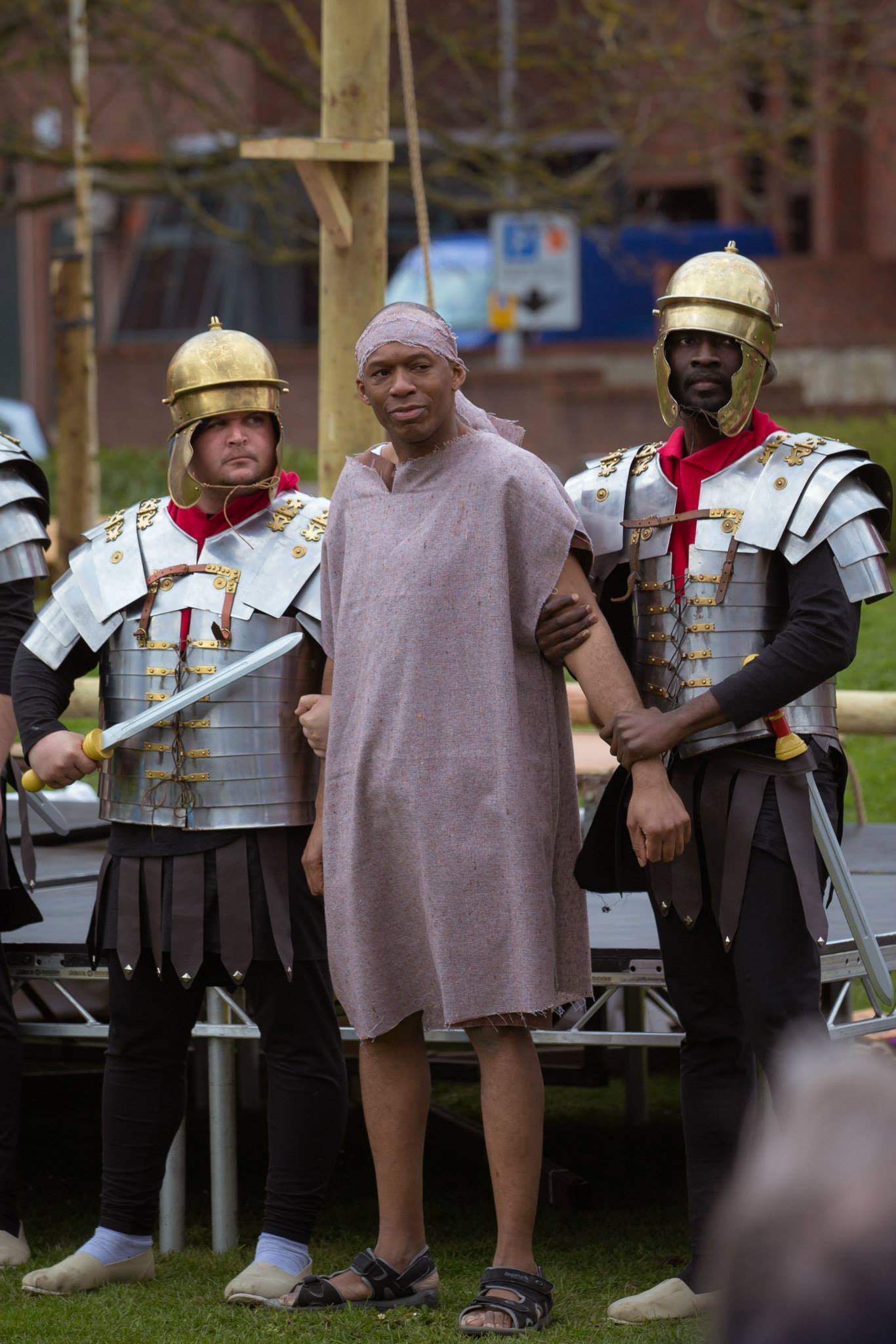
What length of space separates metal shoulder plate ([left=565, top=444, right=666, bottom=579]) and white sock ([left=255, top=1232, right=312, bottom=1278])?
1370mm

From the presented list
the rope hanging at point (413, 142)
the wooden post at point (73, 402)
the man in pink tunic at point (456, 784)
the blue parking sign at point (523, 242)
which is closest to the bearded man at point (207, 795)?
the man in pink tunic at point (456, 784)

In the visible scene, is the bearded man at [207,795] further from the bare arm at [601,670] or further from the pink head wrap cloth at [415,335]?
the bare arm at [601,670]

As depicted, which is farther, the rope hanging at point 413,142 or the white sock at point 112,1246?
the rope hanging at point 413,142

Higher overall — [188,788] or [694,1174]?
[188,788]

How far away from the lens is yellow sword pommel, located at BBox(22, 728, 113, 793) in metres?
3.60

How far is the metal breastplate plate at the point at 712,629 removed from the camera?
11.2ft

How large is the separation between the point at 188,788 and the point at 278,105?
18504 millimetres

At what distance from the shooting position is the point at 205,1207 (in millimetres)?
4672

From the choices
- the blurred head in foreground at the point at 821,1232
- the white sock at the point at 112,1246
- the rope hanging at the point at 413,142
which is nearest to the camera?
the blurred head in foreground at the point at 821,1232

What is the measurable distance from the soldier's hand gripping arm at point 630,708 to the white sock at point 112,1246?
1285 millimetres

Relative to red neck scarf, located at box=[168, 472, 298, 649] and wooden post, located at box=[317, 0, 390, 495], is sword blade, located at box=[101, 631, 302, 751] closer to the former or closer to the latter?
red neck scarf, located at box=[168, 472, 298, 649]

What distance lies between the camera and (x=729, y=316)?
340 centimetres

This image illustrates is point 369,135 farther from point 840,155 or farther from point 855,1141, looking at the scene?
point 840,155

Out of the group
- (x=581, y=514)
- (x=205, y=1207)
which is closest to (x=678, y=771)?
(x=581, y=514)
